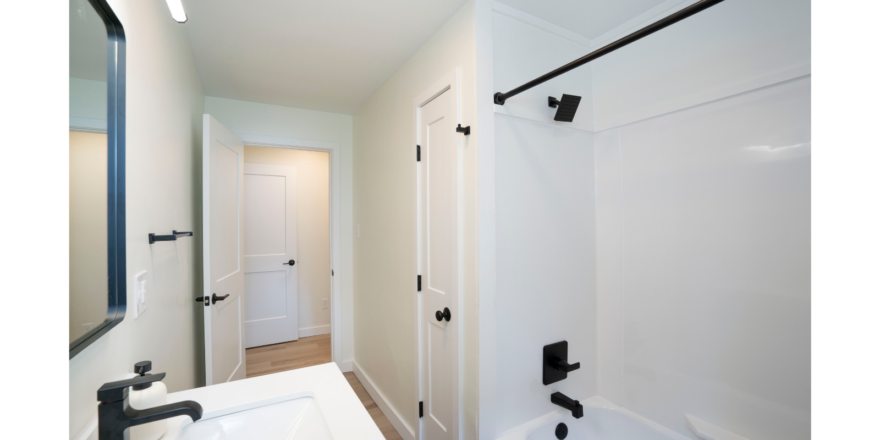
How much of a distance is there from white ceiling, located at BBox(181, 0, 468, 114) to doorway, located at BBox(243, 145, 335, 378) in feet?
4.25

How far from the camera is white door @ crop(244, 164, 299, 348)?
381 cm

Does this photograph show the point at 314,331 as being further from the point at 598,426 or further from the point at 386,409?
the point at 598,426

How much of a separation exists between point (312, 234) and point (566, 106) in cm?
328

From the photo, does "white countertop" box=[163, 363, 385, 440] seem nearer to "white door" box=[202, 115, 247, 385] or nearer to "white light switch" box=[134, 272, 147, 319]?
"white light switch" box=[134, 272, 147, 319]

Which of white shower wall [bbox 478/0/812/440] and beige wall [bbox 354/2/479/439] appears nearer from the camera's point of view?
white shower wall [bbox 478/0/812/440]

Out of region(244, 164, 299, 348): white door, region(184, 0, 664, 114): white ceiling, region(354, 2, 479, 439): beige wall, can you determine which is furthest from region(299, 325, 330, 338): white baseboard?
region(184, 0, 664, 114): white ceiling

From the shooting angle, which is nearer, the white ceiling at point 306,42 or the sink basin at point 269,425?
the sink basin at point 269,425

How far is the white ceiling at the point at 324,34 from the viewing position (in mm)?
1644

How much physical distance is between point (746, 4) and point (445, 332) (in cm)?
181

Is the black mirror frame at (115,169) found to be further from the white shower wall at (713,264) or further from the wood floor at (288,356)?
the wood floor at (288,356)

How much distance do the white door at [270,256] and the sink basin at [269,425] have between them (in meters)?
3.12

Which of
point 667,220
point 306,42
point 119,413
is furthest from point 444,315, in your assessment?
point 306,42

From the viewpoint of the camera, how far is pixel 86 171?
74 cm

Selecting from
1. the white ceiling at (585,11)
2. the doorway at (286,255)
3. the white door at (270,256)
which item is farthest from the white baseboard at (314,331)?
the white ceiling at (585,11)
